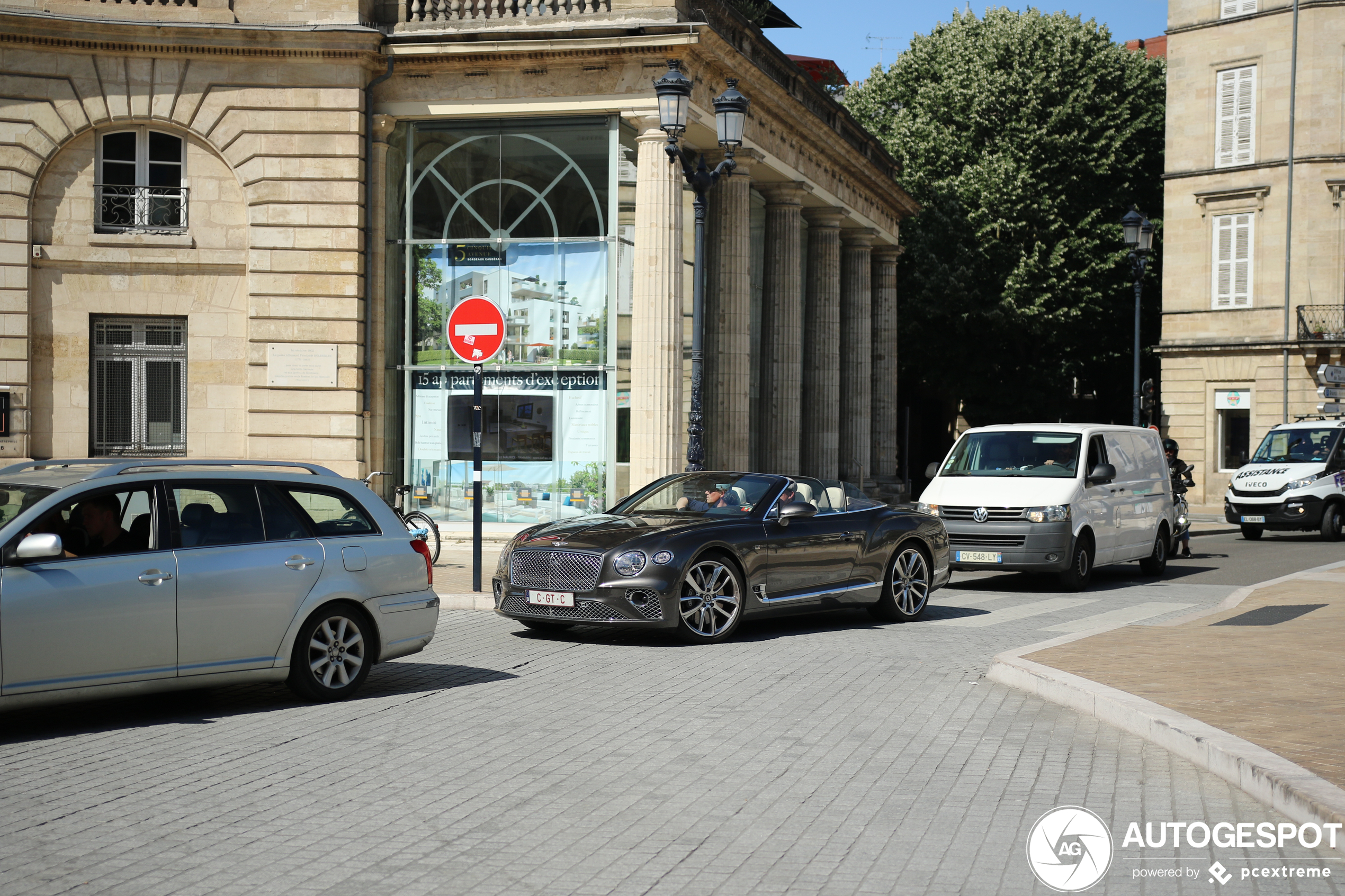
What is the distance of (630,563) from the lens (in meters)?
11.1

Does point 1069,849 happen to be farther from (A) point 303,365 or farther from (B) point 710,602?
(A) point 303,365

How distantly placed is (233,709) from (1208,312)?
39.7m

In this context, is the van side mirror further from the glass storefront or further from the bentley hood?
the glass storefront

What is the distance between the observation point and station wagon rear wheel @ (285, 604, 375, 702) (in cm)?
849

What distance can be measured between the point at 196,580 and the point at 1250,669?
667 cm

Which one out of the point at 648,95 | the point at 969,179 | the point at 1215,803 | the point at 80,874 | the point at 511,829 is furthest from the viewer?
the point at 969,179

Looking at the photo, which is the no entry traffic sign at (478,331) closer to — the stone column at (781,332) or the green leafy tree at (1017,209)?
the stone column at (781,332)

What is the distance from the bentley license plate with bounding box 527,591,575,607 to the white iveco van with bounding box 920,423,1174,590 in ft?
19.8

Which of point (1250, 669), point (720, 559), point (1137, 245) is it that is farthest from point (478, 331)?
point (1137, 245)

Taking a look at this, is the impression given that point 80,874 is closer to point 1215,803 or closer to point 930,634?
point 1215,803

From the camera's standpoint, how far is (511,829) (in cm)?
564

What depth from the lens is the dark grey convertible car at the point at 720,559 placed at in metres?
11.1

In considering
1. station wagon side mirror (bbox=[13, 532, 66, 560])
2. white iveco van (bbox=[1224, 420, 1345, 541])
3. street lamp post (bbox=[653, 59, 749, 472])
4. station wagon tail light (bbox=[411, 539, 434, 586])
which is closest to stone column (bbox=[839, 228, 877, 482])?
white iveco van (bbox=[1224, 420, 1345, 541])

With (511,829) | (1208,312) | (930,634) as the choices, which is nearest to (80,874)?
(511,829)
